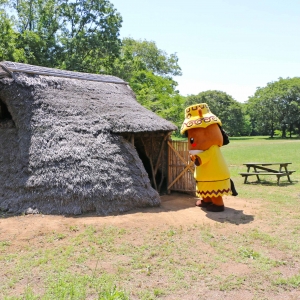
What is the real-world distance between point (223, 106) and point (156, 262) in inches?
2067

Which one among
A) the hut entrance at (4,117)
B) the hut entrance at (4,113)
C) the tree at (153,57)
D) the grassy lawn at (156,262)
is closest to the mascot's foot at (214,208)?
the grassy lawn at (156,262)

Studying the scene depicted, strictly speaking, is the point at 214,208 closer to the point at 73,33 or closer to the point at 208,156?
the point at 208,156

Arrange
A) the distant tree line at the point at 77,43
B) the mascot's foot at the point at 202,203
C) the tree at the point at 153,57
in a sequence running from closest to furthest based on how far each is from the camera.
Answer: the mascot's foot at the point at 202,203 < the distant tree line at the point at 77,43 < the tree at the point at 153,57

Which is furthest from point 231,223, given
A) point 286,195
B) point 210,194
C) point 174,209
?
point 286,195

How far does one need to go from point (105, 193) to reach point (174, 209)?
1.95 m

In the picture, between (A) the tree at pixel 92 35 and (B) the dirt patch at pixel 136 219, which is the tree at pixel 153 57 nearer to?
(A) the tree at pixel 92 35

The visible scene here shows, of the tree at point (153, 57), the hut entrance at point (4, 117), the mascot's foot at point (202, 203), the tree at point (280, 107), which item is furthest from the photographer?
the tree at point (280, 107)

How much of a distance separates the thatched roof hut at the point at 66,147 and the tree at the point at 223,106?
149 feet

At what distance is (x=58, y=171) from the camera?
321 inches

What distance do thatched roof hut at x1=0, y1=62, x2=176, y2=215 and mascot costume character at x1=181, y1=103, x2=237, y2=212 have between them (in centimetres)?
124

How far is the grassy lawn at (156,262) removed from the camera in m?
4.73

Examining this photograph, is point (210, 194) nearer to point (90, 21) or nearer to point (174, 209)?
point (174, 209)

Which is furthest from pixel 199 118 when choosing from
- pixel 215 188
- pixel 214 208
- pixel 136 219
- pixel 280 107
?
pixel 280 107

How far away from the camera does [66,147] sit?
27.8ft
